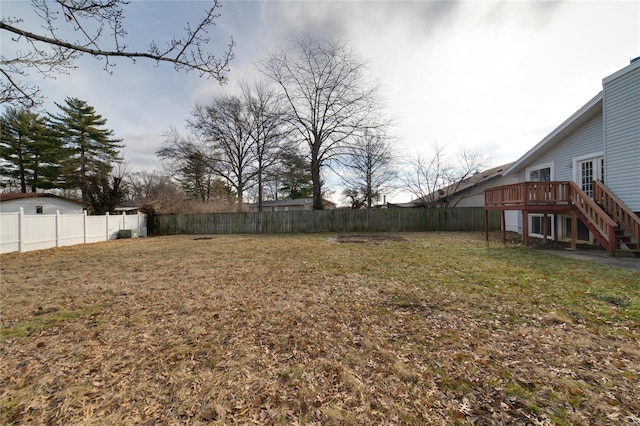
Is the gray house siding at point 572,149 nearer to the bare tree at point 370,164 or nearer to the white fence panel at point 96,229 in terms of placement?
the bare tree at point 370,164

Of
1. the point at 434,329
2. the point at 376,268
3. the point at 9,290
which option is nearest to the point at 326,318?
the point at 434,329

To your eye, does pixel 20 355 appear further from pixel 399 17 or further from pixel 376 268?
pixel 399 17

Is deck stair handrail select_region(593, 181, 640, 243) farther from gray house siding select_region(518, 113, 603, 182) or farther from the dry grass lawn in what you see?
the dry grass lawn

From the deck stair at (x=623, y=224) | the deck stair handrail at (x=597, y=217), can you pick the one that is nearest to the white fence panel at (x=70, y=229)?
the deck stair handrail at (x=597, y=217)

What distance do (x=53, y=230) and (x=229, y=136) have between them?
14370 millimetres

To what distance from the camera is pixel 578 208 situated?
814 cm

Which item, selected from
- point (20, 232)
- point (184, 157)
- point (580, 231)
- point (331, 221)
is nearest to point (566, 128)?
point (580, 231)

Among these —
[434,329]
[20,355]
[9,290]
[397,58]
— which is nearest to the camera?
[20,355]

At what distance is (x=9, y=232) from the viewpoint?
9227mm

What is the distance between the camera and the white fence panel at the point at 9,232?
29.6 feet

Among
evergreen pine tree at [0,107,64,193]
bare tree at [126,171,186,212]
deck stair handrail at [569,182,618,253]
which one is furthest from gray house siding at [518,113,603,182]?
evergreen pine tree at [0,107,64,193]

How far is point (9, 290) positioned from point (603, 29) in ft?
50.7

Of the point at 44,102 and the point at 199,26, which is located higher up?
the point at 199,26

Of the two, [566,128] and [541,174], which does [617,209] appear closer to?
[566,128]
